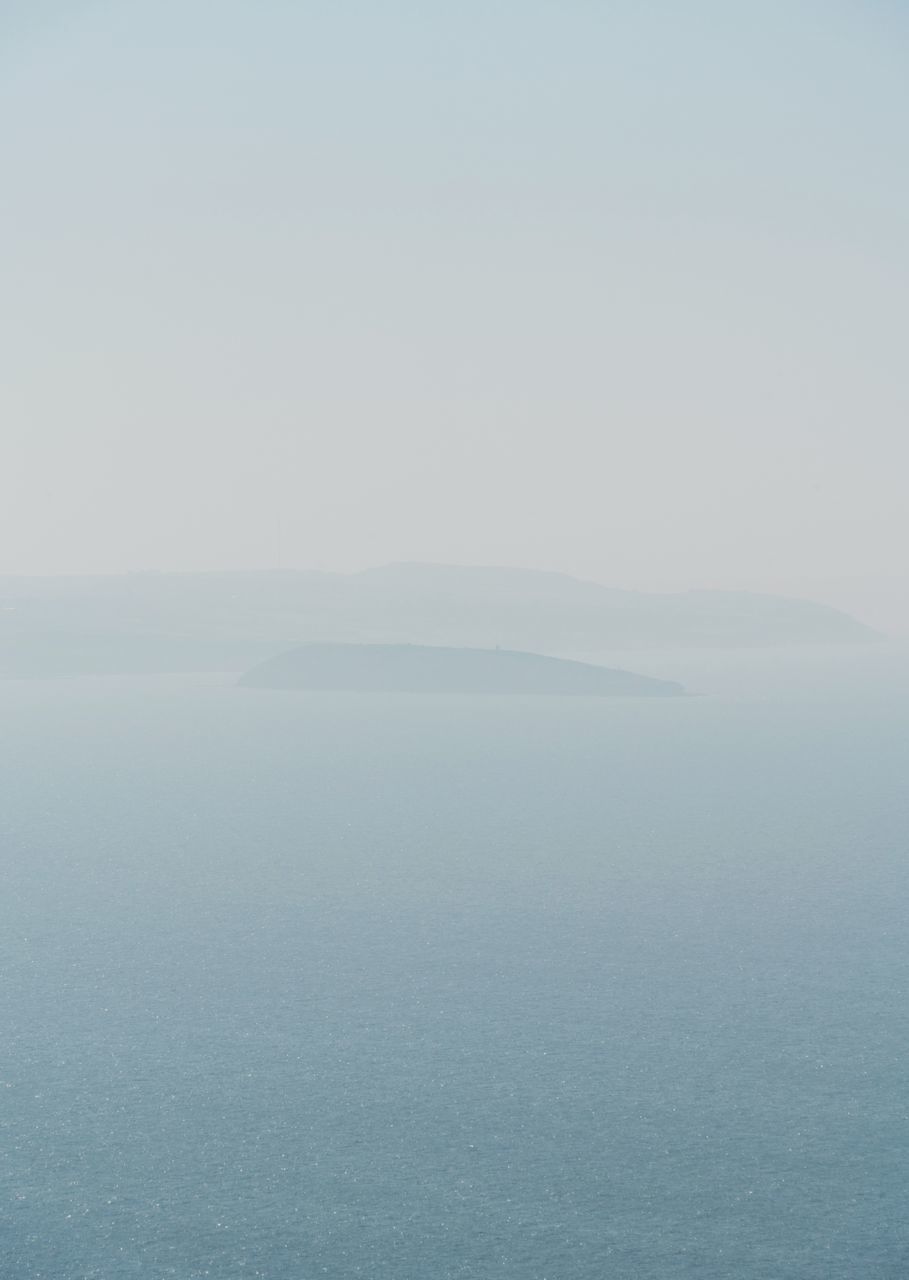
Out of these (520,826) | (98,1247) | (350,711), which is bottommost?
(98,1247)

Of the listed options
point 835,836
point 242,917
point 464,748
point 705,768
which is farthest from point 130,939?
point 464,748

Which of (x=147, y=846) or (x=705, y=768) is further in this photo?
(x=705, y=768)

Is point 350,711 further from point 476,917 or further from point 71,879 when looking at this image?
point 476,917

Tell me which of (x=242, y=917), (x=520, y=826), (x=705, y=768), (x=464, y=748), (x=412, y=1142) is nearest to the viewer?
(x=412, y=1142)

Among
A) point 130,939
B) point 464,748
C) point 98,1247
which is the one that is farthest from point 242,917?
point 464,748

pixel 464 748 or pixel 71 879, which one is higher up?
pixel 464 748

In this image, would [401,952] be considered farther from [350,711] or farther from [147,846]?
[350,711]

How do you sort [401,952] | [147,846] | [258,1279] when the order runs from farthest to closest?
[147,846] → [401,952] → [258,1279]
